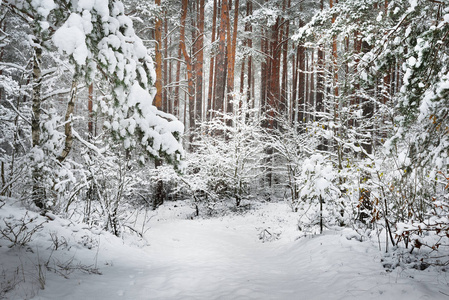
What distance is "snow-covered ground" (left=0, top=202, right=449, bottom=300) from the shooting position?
3.30 metres

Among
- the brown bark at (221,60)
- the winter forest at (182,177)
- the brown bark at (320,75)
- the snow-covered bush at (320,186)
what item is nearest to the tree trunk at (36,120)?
the winter forest at (182,177)

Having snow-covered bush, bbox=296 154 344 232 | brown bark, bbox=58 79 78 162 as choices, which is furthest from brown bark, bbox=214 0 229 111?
brown bark, bbox=58 79 78 162

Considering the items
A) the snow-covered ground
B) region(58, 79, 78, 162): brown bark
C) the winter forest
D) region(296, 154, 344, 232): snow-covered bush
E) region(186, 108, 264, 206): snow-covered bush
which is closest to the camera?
the winter forest

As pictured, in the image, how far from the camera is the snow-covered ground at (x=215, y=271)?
3305 mm

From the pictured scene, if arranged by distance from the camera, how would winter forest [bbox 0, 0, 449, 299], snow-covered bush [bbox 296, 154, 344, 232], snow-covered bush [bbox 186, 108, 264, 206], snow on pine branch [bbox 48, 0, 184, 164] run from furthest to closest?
snow-covered bush [bbox 186, 108, 264, 206], snow-covered bush [bbox 296, 154, 344, 232], winter forest [bbox 0, 0, 449, 299], snow on pine branch [bbox 48, 0, 184, 164]

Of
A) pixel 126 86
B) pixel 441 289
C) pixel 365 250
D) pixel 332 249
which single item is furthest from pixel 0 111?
pixel 441 289

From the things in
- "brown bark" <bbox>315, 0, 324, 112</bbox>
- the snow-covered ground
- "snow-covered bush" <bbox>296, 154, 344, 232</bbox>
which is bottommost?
the snow-covered ground

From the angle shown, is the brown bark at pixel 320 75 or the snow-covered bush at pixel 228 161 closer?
the brown bark at pixel 320 75

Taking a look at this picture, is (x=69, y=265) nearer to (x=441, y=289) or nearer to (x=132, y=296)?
(x=132, y=296)

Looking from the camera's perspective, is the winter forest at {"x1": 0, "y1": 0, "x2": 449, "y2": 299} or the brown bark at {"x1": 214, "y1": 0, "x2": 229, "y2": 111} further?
the brown bark at {"x1": 214, "y1": 0, "x2": 229, "y2": 111}

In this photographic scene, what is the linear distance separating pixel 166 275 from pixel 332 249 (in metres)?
3.09

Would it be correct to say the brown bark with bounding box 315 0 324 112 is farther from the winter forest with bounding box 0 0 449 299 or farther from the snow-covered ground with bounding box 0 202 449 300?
the snow-covered ground with bounding box 0 202 449 300

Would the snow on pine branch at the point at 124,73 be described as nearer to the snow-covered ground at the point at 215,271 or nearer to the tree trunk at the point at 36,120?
the snow-covered ground at the point at 215,271

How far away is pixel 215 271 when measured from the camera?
4.62 metres
